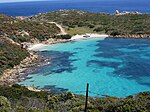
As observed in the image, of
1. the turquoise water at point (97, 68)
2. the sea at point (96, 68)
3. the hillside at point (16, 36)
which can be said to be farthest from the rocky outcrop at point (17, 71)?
the turquoise water at point (97, 68)

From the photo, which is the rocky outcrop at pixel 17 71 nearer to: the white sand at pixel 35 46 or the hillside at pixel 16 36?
the hillside at pixel 16 36

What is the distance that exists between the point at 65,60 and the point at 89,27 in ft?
100

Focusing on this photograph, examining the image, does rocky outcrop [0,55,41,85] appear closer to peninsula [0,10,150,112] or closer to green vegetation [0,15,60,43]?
peninsula [0,10,150,112]

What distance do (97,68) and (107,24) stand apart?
126ft

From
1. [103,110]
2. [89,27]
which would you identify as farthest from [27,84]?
[89,27]

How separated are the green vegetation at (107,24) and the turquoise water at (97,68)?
838 centimetres

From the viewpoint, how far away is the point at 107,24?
82188 millimetres

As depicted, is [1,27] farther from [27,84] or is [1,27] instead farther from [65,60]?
[27,84]

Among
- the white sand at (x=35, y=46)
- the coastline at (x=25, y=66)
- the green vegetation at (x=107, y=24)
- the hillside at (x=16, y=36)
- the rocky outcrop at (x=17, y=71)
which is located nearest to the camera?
the rocky outcrop at (x=17, y=71)

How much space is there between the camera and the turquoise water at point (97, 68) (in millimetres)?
37094

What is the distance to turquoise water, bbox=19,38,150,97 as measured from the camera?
1460 inches

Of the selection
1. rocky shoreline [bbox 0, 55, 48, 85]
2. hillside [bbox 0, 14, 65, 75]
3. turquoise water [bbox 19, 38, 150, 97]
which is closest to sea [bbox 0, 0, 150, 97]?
turquoise water [bbox 19, 38, 150, 97]

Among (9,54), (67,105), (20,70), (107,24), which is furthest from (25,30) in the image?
(67,105)

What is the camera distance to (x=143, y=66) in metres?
45.4
